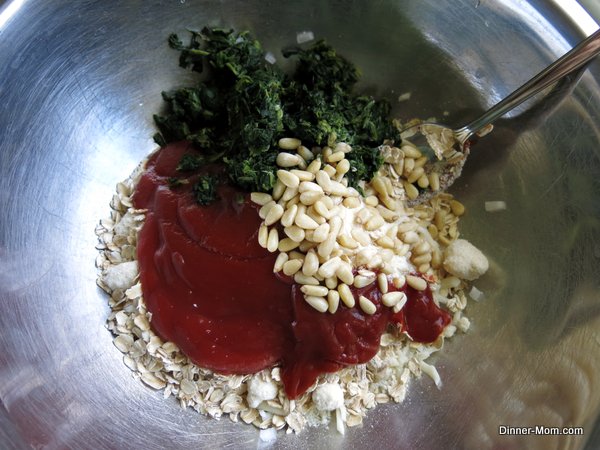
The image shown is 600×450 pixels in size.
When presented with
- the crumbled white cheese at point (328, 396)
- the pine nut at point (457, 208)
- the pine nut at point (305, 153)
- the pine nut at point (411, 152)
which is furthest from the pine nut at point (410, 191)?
the crumbled white cheese at point (328, 396)

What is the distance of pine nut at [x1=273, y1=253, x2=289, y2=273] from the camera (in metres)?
1.92

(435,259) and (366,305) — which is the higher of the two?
(366,305)

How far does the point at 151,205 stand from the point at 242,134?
0.53 m

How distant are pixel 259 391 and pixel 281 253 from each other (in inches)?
21.7

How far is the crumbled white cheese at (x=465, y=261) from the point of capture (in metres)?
2.14

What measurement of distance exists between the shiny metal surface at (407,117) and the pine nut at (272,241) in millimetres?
765

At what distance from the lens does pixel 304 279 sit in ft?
6.28

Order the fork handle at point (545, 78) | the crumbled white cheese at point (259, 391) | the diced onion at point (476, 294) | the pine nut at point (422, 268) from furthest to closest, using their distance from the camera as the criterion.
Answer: the diced onion at point (476, 294), the pine nut at point (422, 268), the crumbled white cheese at point (259, 391), the fork handle at point (545, 78)

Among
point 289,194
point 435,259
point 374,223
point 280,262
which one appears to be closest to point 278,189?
point 289,194

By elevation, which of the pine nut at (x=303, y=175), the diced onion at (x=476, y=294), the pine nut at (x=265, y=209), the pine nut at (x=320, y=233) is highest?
the pine nut at (x=303, y=175)

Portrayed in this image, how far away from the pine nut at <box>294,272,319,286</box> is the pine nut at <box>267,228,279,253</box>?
13cm

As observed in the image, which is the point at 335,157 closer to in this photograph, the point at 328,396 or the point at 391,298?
the point at 391,298

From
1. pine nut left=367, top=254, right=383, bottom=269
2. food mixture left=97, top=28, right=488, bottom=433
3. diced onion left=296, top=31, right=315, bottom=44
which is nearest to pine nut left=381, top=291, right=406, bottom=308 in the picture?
food mixture left=97, top=28, right=488, bottom=433

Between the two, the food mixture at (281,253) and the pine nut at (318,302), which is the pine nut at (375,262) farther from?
the pine nut at (318,302)
